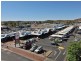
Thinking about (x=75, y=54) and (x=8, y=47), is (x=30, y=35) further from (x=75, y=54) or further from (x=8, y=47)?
(x=75, y=54)

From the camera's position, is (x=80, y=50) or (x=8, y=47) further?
(x=8, y=47)

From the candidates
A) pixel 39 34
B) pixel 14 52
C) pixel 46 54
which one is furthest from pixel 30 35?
pixel 46 54

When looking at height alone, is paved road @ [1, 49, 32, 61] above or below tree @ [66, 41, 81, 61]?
below

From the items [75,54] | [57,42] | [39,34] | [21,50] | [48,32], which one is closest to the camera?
[75,54]

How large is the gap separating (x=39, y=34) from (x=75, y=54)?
40126mm

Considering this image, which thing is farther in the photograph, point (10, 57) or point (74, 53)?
point (10, 57)

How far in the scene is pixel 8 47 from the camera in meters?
49.5

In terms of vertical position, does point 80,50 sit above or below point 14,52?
above

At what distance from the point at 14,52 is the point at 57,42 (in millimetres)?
15846

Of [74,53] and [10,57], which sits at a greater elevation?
[74,53]

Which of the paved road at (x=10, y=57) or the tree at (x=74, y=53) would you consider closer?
the tree at (x=74, y=53)

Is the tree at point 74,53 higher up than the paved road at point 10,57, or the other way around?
the tree at point 74,53

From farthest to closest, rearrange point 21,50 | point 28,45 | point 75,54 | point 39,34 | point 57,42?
point 39,34
point 57,42
point 28,45
point 21,50
point 75,54

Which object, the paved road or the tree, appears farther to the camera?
the paved road
